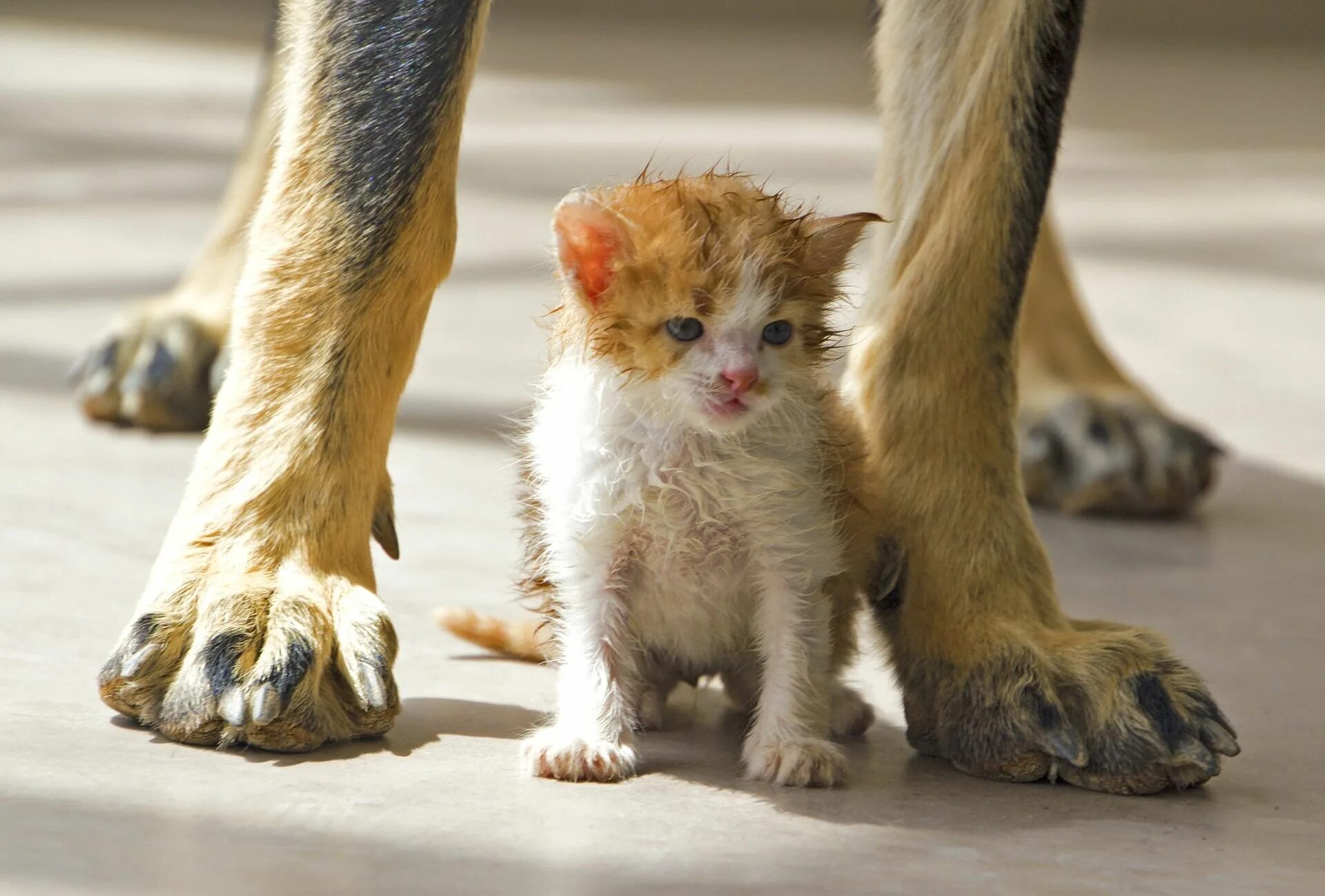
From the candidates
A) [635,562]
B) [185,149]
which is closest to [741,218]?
[635,562]

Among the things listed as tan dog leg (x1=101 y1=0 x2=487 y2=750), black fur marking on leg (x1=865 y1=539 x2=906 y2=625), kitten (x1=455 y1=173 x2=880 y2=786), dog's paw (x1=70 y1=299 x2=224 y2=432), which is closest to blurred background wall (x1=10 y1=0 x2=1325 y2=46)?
dog's paw (x1=70 y1=299 x2=224 y2=432)

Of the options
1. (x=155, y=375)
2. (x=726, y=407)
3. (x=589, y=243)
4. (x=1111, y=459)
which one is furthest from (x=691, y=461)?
(x=155, y=375)

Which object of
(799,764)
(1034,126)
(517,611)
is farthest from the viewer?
(517,611)

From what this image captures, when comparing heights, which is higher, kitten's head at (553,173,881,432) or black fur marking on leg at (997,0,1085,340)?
black fur marking on leg at (997,0,1085,340)

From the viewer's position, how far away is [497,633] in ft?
8.14

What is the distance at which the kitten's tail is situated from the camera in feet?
8.13

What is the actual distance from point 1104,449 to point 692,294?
1705mm

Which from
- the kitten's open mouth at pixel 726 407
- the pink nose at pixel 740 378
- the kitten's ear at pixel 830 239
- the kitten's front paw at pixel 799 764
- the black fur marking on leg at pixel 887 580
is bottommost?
the kitten's front paw at pixel 799 764

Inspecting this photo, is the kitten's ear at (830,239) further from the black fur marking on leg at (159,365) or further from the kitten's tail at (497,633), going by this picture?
the black fur marking on leg at (159,365)

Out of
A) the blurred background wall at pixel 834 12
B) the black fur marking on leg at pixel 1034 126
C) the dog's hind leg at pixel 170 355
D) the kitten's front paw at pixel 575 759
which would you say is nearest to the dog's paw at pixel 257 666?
the kitten's front paw at pixel 575 759

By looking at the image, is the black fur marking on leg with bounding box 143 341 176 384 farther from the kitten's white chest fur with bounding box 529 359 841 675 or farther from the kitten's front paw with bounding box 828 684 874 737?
the kitten's front paw with bounding box 828 684 874 737

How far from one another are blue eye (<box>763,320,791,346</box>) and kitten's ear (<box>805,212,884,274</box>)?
8 cm

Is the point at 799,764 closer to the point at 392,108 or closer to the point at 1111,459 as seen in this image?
the point at 392,108

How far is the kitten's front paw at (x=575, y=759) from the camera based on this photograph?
77.9 inches
